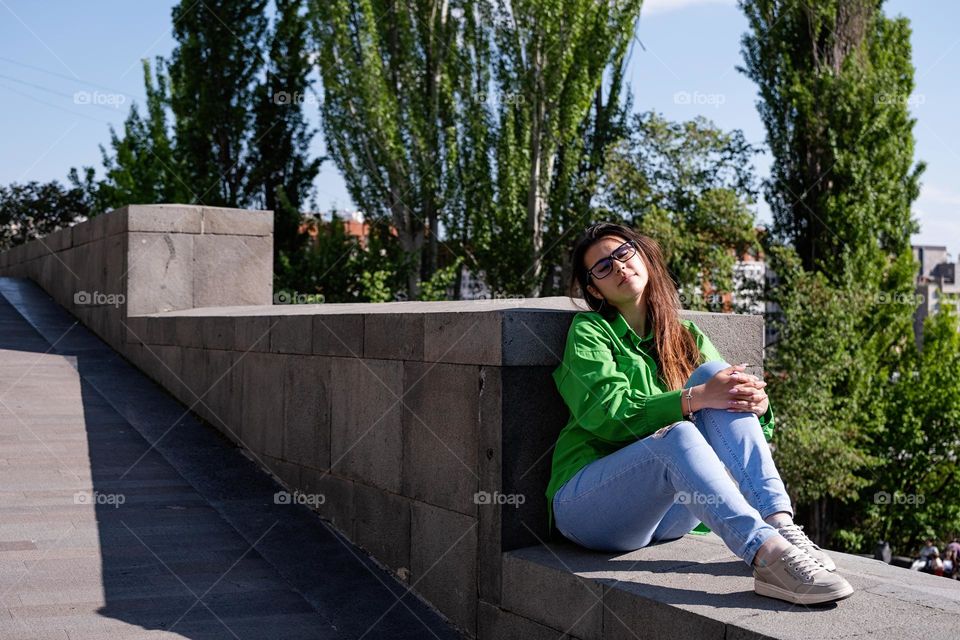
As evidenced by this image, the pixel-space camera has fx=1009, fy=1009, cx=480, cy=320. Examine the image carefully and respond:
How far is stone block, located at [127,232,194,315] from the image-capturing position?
7938 millimetres

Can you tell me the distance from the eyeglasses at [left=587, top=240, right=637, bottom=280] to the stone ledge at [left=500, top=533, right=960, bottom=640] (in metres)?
0.97

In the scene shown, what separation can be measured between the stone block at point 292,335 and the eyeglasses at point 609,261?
189cm

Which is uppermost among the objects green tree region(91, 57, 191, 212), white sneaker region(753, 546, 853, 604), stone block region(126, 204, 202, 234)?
green tree region(91, 57, 191, 212)

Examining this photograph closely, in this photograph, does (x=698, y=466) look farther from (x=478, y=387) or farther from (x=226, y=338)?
(x=226, y=338)

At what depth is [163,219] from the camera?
26.1 feet

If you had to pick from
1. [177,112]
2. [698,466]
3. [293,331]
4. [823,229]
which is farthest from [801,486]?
[698,466]

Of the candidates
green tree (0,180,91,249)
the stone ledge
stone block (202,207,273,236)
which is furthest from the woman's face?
green tree (0,180,91,249)

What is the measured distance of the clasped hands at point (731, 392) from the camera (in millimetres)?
3152

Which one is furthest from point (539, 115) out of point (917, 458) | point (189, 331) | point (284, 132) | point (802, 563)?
Result: point (802, 563)

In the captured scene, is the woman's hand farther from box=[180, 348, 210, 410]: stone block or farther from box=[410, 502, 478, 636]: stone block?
box=[180, 348, 210, 410]: stone block

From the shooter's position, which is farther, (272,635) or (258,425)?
(258,425)

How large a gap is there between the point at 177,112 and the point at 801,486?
17600 millimetres

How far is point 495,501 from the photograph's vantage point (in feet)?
11.8

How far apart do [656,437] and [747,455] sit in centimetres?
30
